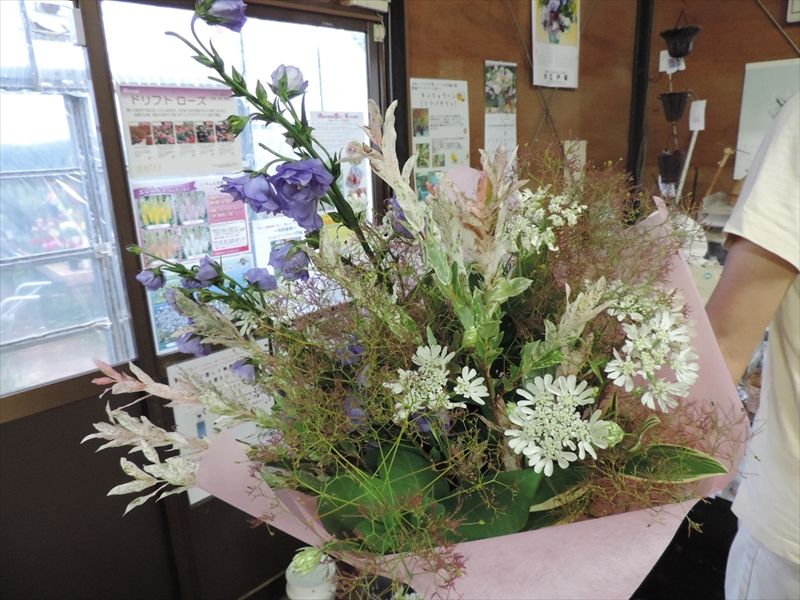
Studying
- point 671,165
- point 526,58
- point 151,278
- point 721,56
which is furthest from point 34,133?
point 721,56

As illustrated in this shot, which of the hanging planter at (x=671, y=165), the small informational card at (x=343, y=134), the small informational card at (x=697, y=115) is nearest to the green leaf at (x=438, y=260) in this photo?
the small informational card at (x=343, y=134)

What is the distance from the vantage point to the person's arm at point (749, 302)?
2.60 feet

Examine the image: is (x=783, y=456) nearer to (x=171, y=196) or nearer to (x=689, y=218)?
Answer: (x=689, y=218)

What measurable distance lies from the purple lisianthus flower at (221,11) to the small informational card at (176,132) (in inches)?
43.9

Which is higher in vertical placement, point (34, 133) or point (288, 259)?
point (34, 133)

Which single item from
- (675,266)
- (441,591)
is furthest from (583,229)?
(441,591)

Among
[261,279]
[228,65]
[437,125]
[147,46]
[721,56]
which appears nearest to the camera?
[261,279]

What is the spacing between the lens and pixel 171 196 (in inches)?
63.8

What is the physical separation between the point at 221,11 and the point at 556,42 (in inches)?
95.6

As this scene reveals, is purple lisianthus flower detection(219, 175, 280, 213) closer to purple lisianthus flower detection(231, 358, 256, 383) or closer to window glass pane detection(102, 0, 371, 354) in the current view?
purple lisianthus flower detection(231, 358, 256, 383)

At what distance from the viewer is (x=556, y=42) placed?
2541 mm

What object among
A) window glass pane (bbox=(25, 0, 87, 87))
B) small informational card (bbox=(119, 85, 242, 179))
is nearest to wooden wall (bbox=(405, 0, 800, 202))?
small informational card (bbox=(119, 85, 242, 179))

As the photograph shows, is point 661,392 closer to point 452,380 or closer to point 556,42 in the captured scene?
point 452,380

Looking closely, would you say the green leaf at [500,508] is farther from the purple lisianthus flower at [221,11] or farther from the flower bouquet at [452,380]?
the purple lisianthus flower at [221,11]
